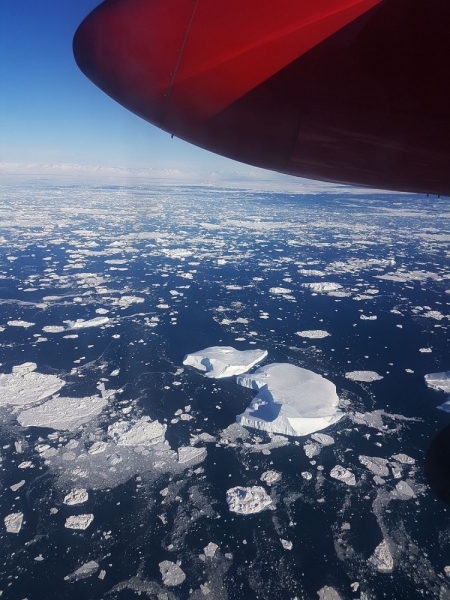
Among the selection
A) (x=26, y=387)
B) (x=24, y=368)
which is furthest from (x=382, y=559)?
(x=24, y=368)

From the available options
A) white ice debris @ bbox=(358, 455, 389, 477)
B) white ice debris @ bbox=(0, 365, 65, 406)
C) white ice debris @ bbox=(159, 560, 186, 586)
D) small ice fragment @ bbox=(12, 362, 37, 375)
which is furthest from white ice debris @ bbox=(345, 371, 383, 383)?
small ice fragment @ bbox=(12, 362, 37, 375)

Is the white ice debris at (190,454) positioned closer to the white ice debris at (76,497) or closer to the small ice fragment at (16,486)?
the white ice debris at (76,497)

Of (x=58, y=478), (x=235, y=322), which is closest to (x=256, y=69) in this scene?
(x=58, y=478)

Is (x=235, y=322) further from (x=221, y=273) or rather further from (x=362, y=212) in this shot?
(x=362, y=212)

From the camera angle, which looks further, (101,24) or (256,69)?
(101,24)

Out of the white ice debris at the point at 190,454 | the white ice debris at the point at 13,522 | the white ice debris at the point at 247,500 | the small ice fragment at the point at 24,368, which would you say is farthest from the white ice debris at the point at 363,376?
the small ice fragment at the point at 24,368

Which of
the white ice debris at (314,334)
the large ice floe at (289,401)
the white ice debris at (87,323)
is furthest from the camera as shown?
the white ice debris at (87,323)

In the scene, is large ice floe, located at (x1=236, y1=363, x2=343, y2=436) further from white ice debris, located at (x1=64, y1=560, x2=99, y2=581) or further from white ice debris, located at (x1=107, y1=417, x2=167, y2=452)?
white ice debris, located at (x1=64, y1=560, x2=99, y2=581)
